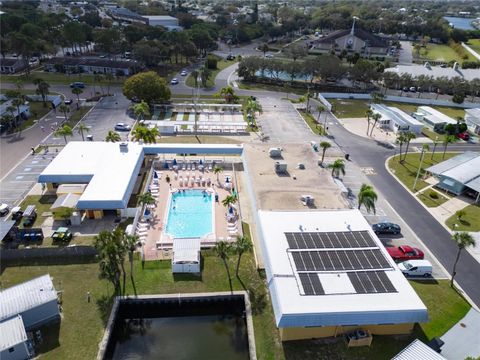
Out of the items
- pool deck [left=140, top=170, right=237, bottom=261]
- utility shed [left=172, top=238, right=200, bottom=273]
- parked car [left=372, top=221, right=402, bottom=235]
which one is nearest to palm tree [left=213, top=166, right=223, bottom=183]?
pool deck [left=140, top=170, right=237, bottom=261]

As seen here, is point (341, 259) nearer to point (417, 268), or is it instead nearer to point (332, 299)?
point (332, 299)

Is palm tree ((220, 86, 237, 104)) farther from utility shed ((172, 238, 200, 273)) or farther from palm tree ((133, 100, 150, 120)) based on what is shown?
utility shed ((172, 238, 200, 273))

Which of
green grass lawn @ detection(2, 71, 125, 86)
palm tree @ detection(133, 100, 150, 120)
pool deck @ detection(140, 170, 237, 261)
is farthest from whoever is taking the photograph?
green grass lawn @ detection(2, 71, 125, 86)

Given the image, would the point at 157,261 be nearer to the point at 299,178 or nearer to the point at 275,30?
the point at 299,178

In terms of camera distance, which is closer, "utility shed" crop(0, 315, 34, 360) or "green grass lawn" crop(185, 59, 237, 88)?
"utility shed" crop(0, 315, 34, 360)

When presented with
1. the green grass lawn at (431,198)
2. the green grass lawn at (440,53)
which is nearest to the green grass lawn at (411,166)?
the green grass lawn at (431,198)

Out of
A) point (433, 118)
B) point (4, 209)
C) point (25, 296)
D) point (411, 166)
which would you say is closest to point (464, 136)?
point (433, 118)

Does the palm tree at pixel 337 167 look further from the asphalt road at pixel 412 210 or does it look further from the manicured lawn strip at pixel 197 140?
the manicured lawn strip at pixel 197 140
